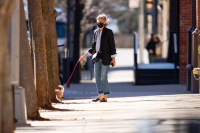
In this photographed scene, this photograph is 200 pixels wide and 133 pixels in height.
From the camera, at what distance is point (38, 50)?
11.7 metres

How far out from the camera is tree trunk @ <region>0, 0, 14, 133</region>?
20.0ft

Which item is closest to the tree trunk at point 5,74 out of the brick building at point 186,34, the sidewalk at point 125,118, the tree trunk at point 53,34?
the sidewalk at point 125,118

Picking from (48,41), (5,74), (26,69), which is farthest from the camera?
(48,41)

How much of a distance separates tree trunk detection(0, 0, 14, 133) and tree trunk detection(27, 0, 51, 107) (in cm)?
467

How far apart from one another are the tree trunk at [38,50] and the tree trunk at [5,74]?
15.3 feet

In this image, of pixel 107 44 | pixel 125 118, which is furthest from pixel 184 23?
pixel 125 118

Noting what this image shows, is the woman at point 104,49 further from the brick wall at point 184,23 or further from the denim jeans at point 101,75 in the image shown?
the brick wall at point 184,23

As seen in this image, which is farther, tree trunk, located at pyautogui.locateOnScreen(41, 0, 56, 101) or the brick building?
the brick building

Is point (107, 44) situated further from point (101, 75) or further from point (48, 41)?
point (48, 41)

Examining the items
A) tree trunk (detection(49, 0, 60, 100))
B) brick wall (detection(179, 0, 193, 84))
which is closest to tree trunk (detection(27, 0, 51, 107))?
tree trunk (detection(49, 0, 60, 100))

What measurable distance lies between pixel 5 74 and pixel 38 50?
524 centimetres

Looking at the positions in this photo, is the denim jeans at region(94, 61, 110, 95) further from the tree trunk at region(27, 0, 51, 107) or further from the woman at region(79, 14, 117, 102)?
the tree trunk at region(27, 0, 51, 107)

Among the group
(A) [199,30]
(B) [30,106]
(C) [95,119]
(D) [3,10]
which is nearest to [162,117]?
(C) [95,119]

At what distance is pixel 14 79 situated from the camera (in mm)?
8789
